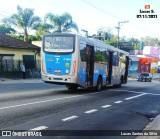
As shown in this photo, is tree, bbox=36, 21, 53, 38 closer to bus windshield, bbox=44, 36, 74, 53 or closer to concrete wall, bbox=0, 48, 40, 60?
concrete wall, bbox=0, 48, 40, 60

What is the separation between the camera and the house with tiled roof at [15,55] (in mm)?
32656

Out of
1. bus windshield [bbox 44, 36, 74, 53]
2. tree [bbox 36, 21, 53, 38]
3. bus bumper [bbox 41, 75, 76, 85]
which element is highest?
tree [bbox 36, 21, 53, 38]

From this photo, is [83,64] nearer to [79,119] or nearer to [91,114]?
[91,114]

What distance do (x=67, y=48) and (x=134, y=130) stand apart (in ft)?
30.6

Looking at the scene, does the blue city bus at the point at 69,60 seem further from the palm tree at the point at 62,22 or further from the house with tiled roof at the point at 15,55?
the palm tree at the point at 62,22

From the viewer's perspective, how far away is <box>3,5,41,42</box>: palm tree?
53.3 m

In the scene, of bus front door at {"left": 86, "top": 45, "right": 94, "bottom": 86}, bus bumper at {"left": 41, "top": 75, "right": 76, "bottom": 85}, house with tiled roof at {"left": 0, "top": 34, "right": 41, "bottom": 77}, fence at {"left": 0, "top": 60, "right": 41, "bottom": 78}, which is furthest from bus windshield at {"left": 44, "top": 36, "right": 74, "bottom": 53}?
house with tiled roof at {"left": 0, "top": 34, "right": 41, "bottom": 77}

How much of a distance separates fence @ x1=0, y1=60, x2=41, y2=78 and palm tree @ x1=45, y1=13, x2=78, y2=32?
26.1m

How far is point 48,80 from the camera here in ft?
58.2

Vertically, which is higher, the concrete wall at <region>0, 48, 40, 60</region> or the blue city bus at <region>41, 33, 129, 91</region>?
the concrete wall at <region>0, 48, 40, 60</region>

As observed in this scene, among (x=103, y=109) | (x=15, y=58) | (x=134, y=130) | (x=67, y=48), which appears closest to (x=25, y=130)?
(x=134, y=130)

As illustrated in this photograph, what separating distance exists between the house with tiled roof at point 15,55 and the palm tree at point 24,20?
16.8m

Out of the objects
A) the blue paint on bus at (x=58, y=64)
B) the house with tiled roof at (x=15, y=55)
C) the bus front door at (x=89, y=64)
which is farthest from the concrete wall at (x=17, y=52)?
the bus front door at (x=89, y=64)

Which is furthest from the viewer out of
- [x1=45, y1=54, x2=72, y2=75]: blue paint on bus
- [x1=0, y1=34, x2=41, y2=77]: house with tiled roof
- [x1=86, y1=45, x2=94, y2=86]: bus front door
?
[x1=0, y1=34, x2=41, y2=77]: house with tiled roof
